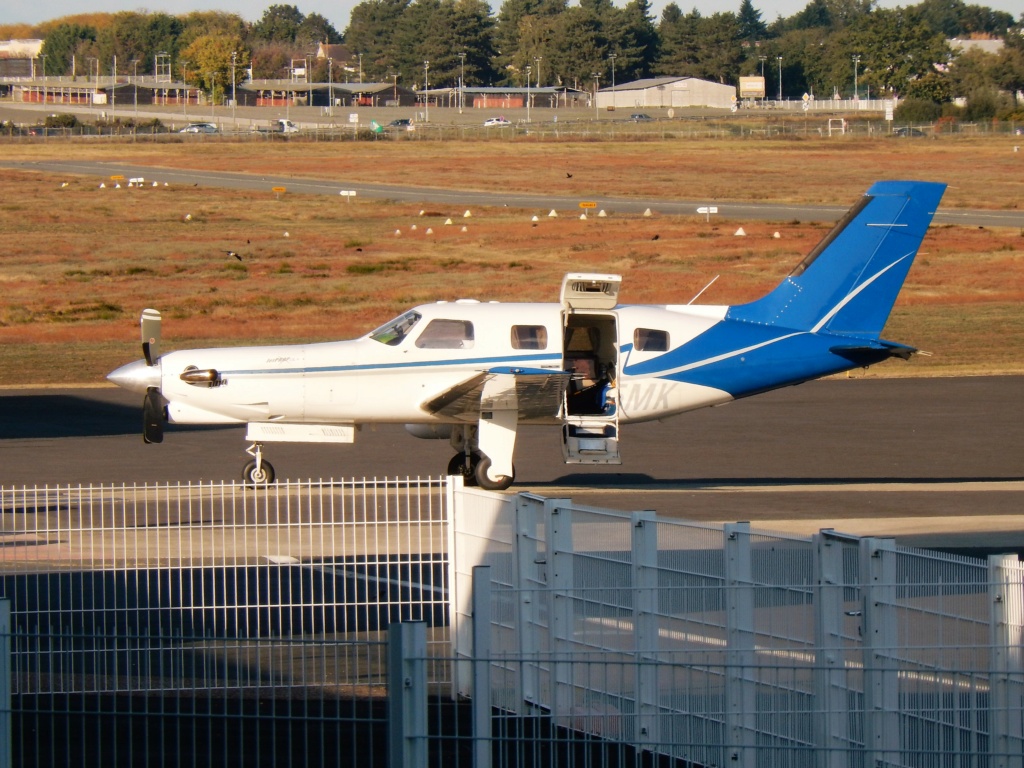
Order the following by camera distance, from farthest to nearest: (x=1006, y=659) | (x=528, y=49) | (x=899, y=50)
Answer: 1. (x=528, y=49)
2. (x=899, y=50)
3. (x=1006, y=659)

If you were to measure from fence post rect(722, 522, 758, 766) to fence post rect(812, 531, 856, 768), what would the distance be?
14.1 inches

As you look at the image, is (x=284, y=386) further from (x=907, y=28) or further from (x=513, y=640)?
(x=907, y=28)

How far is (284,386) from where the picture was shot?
1669 centimetres

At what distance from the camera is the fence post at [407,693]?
16.7 feet

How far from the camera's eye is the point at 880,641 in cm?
611

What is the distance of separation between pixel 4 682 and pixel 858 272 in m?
14.3

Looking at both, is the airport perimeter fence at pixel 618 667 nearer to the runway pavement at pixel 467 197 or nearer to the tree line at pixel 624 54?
the runway pavement at pixel 467 197

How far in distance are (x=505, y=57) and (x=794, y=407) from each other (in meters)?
175

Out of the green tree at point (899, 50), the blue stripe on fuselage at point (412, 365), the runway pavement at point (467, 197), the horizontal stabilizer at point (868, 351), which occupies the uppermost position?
the green tree at point (899, 50)

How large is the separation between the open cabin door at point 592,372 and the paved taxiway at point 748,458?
610mm

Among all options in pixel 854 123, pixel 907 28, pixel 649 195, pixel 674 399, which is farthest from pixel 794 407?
pixel 907 28

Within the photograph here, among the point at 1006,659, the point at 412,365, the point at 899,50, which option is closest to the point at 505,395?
the point at 412,365

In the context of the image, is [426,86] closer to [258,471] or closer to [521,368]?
[521,368]

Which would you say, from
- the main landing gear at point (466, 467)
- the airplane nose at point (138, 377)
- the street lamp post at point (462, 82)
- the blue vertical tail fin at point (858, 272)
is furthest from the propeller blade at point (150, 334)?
the street lamp post at point (462, 82)
